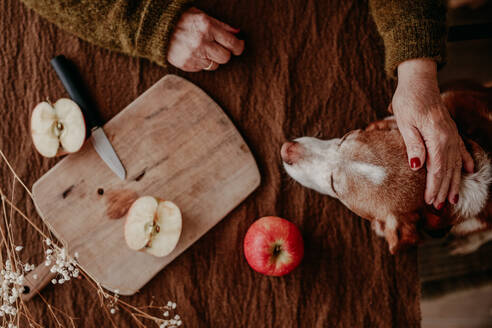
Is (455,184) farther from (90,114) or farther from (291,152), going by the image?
(90,114)

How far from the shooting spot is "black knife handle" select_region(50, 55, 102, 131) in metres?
1.02

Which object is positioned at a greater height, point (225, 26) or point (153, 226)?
point (225, 26)

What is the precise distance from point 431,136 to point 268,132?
0.45 meters

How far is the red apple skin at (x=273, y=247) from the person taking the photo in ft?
3.22

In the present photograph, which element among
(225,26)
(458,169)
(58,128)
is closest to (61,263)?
(58,128)

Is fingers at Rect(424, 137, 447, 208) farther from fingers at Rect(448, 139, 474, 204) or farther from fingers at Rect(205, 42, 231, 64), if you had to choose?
fingers at Rect(205, 42, 231, 64)

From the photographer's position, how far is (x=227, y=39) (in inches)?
40.5

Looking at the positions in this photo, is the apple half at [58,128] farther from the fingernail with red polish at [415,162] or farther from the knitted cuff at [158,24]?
the fingernail with red polish at [415,162]

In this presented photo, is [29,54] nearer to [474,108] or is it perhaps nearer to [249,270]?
[249,270]

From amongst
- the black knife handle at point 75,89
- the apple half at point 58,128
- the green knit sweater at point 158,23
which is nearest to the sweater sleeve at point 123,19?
the green knit sweater at point 158,23

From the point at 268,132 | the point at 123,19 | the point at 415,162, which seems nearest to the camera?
the point at 415,162

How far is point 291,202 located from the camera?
109 centimetres

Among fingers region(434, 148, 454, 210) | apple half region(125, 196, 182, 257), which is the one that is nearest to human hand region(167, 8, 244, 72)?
apple half region(125, 196, 182, 257)

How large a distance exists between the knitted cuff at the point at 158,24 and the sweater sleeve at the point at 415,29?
58cm
